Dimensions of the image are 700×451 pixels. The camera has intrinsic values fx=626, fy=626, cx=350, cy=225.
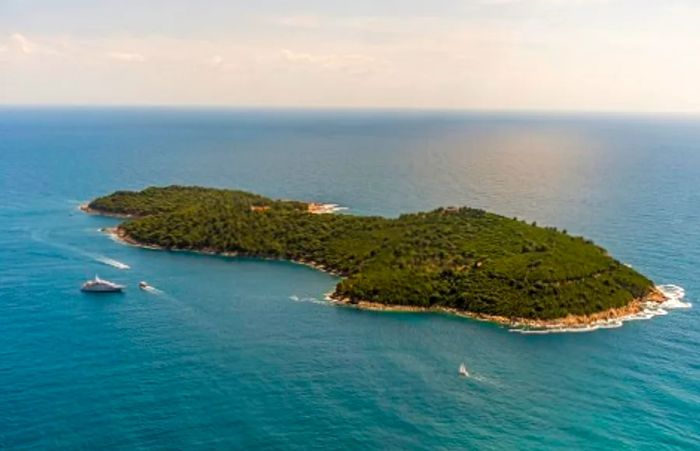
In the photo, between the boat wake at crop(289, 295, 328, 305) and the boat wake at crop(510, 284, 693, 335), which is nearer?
the boat wake at crop(510, 284, 693, 335)

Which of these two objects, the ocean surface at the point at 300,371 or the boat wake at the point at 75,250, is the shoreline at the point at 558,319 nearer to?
the ocean surface at the point at 300,371

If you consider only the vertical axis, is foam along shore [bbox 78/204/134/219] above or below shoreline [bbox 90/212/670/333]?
above

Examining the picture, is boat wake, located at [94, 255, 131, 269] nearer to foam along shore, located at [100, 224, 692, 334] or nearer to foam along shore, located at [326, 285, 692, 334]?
foam along shore, located at [100, 224, 692, 334]

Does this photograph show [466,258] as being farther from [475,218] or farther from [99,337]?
[99,337]

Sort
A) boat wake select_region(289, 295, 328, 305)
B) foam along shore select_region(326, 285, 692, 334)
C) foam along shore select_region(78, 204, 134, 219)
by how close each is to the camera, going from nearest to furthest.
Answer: foam along shore select_region(326, 285, 692, 334) < boat wake select_region(289, 295, 328, 305) < foam along shore select_region(78, 204, 134, 219)

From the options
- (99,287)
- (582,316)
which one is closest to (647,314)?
(582,316)

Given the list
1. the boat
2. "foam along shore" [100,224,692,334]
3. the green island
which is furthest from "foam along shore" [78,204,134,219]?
"foam along shore" [100,224,692,334]

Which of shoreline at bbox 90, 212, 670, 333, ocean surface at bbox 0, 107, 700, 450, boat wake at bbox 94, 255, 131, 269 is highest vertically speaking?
shoreline at bbox 90, 212, 670, 333

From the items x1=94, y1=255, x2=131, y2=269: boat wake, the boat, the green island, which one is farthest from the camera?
x1=94, y1=255, x2=131, y2=269: boat wake

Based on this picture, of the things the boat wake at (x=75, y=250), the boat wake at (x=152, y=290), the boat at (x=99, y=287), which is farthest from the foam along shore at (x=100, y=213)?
the boat wake at (x=152, y=290)
